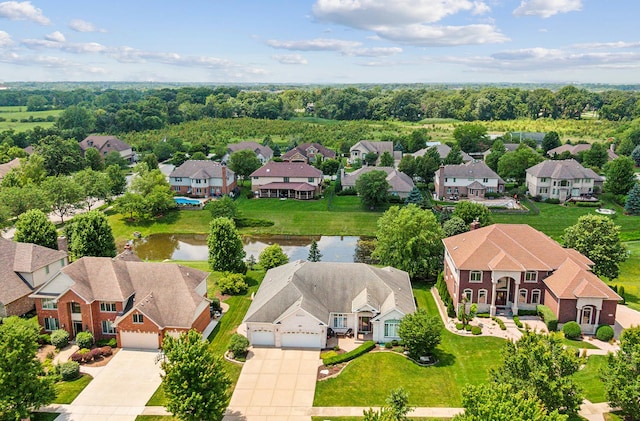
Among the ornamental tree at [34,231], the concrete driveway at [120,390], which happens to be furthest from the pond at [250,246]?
the concrete driveway at [120,390]

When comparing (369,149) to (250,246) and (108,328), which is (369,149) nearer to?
(250,246)

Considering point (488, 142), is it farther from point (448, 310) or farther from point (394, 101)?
point (448, 310)

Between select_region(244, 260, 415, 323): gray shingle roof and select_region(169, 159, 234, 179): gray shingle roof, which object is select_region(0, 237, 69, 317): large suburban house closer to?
select_region(244, 260, 415, 323): gray shingle roof

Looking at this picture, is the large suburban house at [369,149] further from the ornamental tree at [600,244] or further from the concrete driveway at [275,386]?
the concrete driveway at [275,386]

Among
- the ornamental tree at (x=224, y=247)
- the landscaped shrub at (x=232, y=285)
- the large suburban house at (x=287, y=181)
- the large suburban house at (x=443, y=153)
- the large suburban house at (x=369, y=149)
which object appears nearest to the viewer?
the landscaped shrub at (x=232, y=285)

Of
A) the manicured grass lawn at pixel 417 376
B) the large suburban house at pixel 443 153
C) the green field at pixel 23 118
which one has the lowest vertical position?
the manicured grass lawn at pixel 417 376

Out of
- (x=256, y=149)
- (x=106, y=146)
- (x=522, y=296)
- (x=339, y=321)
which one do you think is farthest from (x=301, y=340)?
(x=106, y=146)

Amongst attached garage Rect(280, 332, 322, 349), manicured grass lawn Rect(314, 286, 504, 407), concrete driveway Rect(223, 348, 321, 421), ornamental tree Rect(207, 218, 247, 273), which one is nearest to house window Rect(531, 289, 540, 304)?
manicured grass lawn Rect(314, 286, 504, 407)
